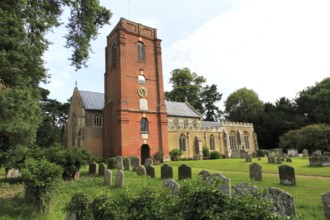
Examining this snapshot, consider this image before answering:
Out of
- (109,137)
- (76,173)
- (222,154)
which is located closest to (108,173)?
(76,173)

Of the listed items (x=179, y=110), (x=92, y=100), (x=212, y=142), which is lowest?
(x=212, y=142)

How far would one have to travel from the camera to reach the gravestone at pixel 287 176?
10.8m

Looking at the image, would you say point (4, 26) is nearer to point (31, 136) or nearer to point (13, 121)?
point (13, 121)

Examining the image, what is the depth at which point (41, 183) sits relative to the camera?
26.2 ft

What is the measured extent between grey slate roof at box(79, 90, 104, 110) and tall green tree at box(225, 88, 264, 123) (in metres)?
37.8

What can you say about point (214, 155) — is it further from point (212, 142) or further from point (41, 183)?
point (41, 183)

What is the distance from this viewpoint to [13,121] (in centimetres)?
1088

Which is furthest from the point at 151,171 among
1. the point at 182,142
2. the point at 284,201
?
the point at 182,142

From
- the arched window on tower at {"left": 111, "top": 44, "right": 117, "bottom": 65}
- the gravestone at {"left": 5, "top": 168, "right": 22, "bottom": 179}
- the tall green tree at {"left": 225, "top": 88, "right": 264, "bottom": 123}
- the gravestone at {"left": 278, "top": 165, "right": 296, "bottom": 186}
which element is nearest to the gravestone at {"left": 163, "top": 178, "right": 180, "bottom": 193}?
the gravestone at {"left": 278, "top": 165, "right": 296, "bottom": 186}

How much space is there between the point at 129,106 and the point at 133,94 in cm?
156

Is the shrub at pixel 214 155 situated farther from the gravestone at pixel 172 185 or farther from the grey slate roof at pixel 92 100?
the gravestone at pixel 172 185

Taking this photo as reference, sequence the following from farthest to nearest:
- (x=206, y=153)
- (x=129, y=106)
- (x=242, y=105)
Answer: (x=242, y=105), (x=206, y=153), (x=129, y=106)

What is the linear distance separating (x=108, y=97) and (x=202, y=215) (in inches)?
1111

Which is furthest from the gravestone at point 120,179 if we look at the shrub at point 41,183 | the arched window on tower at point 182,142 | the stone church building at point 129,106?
the arched window on tower at point 182,142
